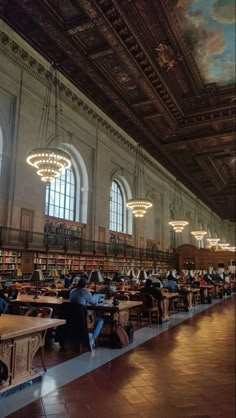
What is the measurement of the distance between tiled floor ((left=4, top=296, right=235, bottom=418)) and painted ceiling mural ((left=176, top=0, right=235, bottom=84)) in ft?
24.8

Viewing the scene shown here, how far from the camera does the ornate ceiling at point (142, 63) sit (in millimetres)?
7554

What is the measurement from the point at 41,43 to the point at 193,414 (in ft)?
28.6

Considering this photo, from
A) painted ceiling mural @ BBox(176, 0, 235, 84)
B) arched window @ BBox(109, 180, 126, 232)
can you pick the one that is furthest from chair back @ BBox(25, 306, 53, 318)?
arched window @ BBox(109, 180, 126, 232)

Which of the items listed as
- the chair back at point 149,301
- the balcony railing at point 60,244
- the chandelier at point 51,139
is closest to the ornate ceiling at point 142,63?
the chandelier at point 51,139

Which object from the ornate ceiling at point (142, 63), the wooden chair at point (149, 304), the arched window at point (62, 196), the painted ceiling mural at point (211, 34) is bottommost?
the wooden chair at point (149, 304)

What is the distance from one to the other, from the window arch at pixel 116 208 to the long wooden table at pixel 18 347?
1261 centimetres

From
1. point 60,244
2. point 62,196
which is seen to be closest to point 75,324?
point 60,244

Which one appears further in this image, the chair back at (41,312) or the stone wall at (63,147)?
the stone wall at (63,147)

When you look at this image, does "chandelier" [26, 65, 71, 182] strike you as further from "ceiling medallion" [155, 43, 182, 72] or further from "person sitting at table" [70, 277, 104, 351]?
"person sitting at table" [70, 277, 104, 351]

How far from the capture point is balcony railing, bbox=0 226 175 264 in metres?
9.43

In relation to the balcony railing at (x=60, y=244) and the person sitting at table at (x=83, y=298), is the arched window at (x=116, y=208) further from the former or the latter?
the person sitting at table at (x=83, y=298)

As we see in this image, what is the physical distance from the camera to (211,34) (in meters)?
Result: 8.91

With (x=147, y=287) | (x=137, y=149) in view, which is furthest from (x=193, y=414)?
(x=137, y=149)

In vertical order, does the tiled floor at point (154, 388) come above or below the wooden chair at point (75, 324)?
below
